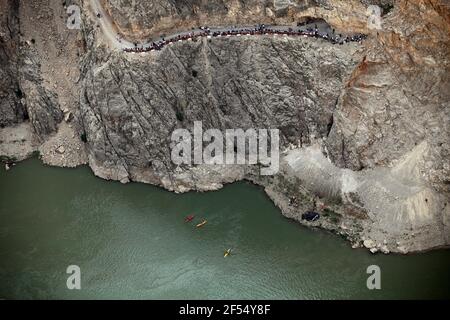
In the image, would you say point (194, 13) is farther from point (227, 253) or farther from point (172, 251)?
point (227, 253)

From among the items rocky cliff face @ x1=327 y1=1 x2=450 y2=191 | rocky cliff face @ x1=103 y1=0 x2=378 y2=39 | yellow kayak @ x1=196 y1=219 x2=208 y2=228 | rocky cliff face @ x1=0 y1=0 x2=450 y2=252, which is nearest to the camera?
rocky cliff face @ x1=327 y1=1 x2=450 y2=191

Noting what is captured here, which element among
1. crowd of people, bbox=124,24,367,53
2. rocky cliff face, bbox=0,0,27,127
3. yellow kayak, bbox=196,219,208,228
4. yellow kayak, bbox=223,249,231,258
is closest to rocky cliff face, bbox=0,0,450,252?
rocky cliff face, bbox=0,0,27,127

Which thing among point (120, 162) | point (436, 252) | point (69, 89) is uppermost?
point (69, 89)

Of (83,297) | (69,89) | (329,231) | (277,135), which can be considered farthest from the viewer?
(69,89)

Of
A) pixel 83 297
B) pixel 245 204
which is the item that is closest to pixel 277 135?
pixel 245 204

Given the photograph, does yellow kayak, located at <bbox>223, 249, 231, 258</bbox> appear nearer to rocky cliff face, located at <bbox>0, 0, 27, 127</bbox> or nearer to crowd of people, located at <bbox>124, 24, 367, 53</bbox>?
crowd of people, located at <bbox>124, 24, 367, 53</bbox>

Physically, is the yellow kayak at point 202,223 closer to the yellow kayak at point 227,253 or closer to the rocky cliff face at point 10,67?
the yellow kayak at point 227,253

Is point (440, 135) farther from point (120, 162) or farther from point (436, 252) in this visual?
point (120, 162)
